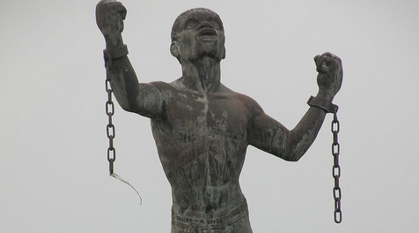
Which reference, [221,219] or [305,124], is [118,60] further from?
[305,124]

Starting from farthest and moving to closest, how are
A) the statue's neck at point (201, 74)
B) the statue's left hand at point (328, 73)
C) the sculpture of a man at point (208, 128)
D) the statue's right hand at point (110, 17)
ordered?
1. the statue's left hand at point (328, 73)
2. the statue's neck at point (201, 74)
3. the sculpture of a man at point (208, 128)
4. the statue's right hand at point (110, 17)

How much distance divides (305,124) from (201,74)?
0.75 meters

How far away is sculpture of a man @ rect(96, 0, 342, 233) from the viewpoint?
4980 mm

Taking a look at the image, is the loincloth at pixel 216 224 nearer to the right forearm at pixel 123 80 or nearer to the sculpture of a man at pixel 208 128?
the sculpture of a man at pixel 208 128

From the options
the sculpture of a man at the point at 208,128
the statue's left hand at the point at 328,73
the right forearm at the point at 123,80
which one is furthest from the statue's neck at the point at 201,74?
the statue's left hand at the point at 328,73

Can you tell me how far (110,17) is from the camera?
175 inches

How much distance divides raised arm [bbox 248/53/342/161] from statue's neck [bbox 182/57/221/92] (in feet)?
1.24

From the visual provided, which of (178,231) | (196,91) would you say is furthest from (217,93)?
(178,231)

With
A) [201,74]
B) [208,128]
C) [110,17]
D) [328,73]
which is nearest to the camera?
[110,17]

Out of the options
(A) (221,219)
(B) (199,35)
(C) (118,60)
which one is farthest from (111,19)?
(A) (221,219)

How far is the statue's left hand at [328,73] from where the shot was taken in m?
5.22

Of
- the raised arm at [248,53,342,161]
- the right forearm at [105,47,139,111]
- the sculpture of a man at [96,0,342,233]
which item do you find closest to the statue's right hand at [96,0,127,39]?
the right forearm at [105,47,139,111]

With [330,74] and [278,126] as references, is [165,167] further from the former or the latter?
[330,74]

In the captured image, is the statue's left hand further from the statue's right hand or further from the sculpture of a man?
the statue's right hand
